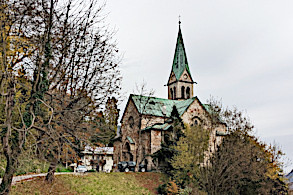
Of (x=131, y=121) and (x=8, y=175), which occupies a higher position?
(x=131, y=121)

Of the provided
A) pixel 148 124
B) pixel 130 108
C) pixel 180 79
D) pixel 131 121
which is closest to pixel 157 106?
pixel 148 124

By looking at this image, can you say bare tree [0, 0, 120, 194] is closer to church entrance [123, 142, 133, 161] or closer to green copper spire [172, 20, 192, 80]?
church entrance [123, 142, 133, 161]

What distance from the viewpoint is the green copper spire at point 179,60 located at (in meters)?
47.4

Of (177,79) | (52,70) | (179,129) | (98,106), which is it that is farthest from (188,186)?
(177,79)

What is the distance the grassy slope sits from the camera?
16578 mm

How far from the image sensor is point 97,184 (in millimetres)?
21141

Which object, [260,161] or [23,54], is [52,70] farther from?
[260,161]

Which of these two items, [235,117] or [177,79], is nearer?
[235,117]

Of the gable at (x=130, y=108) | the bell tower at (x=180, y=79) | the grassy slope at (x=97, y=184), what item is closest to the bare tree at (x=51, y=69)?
A: the grassy slope at (x=97, y=184)

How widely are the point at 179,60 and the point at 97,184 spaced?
31.7 m

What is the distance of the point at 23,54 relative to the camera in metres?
9.05

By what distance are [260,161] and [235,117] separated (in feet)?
14.5

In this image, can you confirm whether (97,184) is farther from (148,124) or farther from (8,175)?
(148,124)

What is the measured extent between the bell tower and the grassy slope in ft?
67.0
